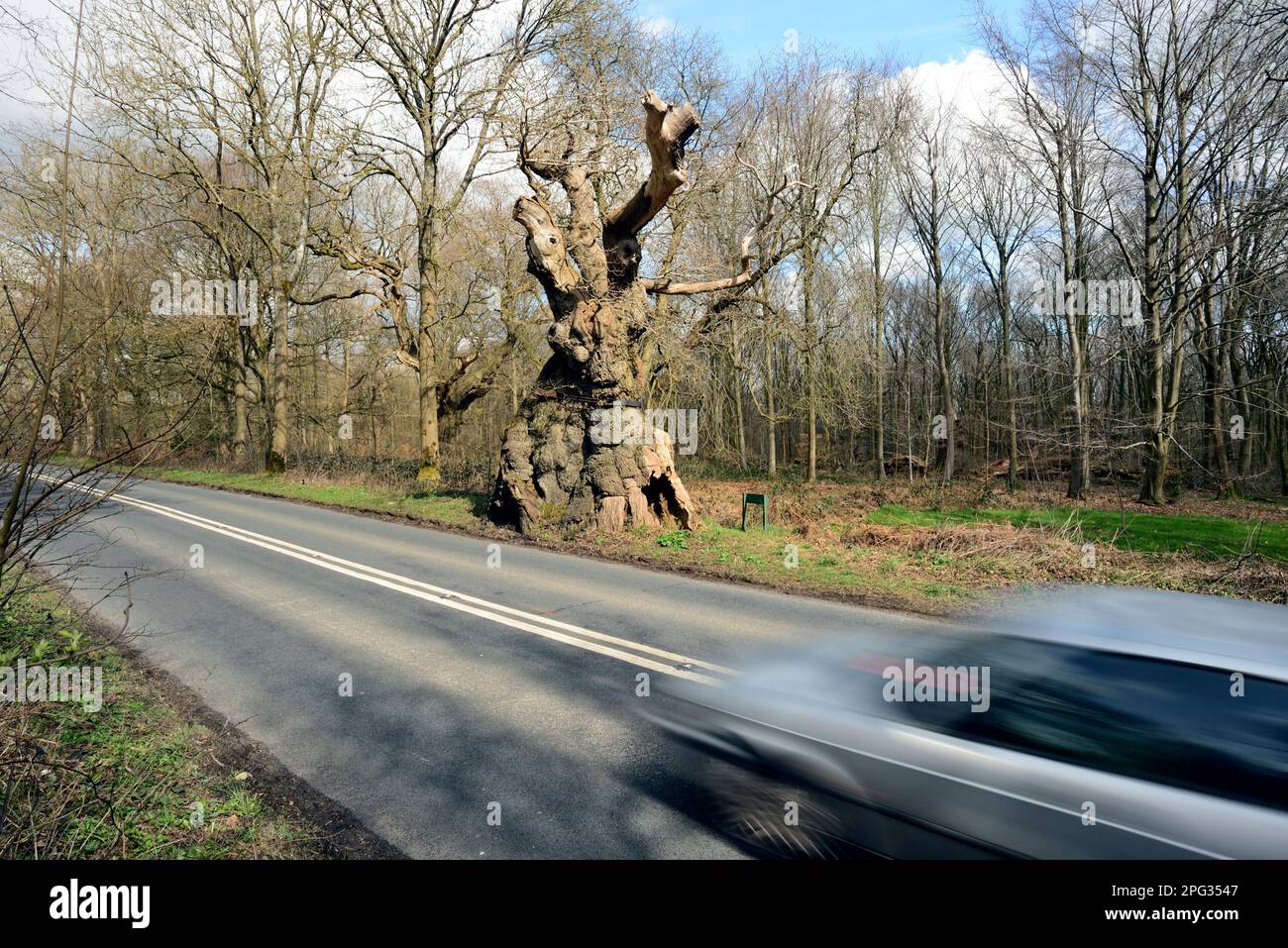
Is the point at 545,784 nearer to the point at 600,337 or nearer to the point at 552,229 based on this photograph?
the point at 600,337

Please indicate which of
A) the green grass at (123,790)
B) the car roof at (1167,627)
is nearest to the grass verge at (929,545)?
the green grass at (123,790)

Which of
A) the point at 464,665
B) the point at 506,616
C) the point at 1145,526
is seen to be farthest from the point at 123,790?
the point at 1145,526

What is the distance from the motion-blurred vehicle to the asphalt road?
653 millimetres

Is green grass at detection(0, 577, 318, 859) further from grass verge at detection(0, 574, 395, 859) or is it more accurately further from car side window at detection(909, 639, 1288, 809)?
car side window at detection(909, 639, 1288, 809)

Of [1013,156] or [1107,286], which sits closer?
[1013,156]

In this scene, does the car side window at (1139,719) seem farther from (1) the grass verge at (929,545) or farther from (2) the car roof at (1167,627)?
(1) the grass verge at (929,545)

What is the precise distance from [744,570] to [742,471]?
21931 mm

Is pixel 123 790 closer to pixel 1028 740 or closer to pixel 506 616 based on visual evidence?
pixel 506 616

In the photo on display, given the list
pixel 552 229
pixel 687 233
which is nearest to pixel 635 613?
pixel 552 229

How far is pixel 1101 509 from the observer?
1942cm

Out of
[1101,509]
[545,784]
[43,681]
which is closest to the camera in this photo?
[545,784]

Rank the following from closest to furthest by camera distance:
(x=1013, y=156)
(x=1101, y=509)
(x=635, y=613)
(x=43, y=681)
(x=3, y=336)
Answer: (x=3, y=336) → (x=43, y=681) → (x=635, y=613) → (x=1101, y=509) → (x=1013, y=156)

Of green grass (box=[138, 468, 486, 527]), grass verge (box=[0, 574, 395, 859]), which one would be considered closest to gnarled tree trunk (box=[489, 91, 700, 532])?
green grass (box=[138, 468, 486, 527])

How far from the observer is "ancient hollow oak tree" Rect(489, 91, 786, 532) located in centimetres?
1362
